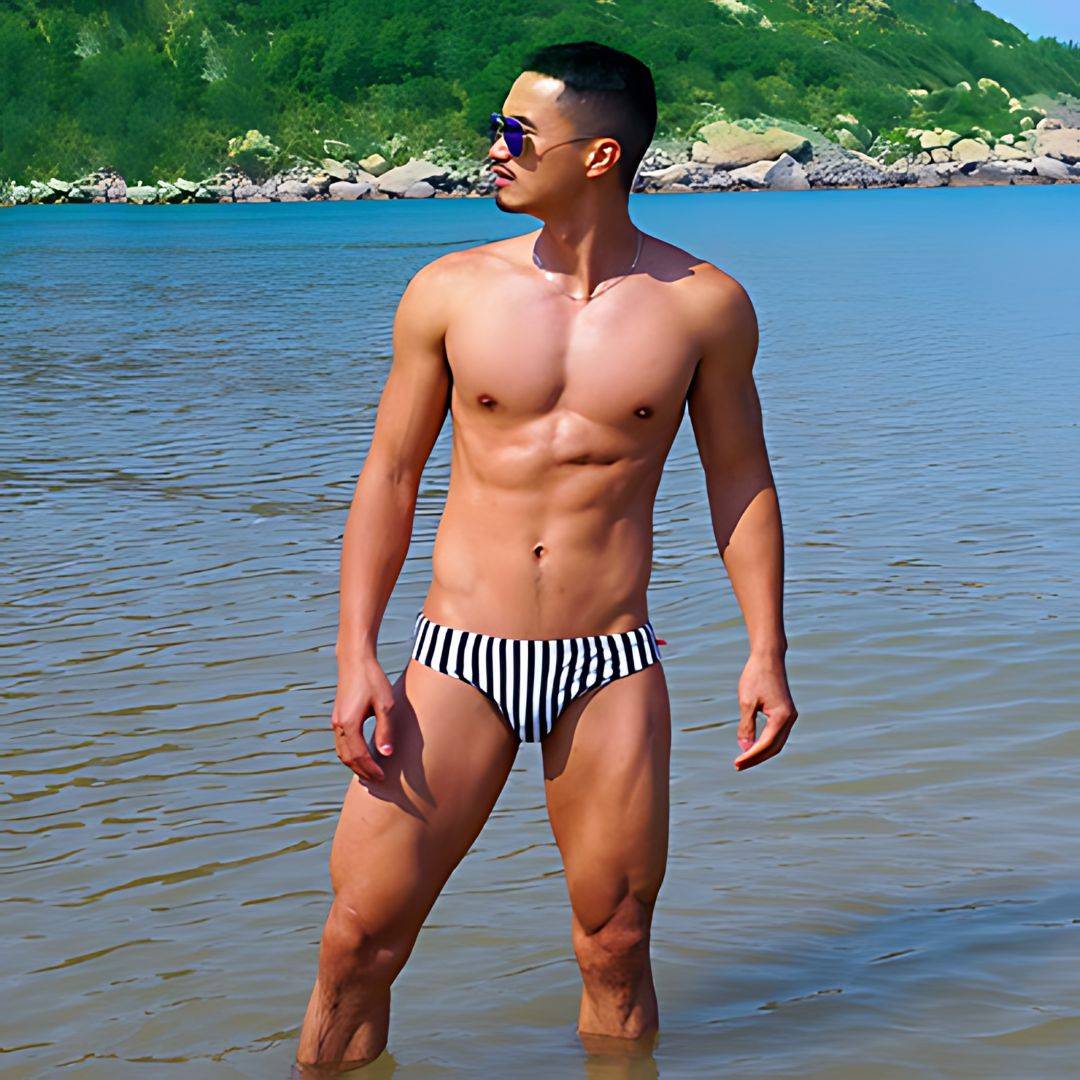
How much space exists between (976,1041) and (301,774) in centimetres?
273

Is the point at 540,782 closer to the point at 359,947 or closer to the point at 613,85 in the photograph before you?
the point at 359,947

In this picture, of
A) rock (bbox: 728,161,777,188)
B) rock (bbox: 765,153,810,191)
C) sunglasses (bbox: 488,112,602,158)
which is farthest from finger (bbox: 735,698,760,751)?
rock (bbox: 728,161,777,188)

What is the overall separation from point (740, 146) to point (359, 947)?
401 ft

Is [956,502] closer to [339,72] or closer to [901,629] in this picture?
[901,629]

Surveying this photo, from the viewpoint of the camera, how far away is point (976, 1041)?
4234 millimetres

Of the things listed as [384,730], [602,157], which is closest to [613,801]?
[384,730]

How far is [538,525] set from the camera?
135 inches

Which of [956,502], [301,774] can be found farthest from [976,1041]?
[956,502]

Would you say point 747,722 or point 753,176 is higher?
point 747,722

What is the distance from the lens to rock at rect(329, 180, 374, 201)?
109500 mm

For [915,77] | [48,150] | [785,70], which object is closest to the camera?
[48,150]

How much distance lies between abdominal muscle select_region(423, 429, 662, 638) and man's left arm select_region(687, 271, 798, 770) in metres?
0.22

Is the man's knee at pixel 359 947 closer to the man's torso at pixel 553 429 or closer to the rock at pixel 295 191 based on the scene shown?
the man's torso at pixel 553 429

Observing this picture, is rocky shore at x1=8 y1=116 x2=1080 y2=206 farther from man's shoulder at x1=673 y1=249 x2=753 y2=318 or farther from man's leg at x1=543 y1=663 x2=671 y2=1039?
man's leg at x1=543 y1=663 x2=671 y2=1039
